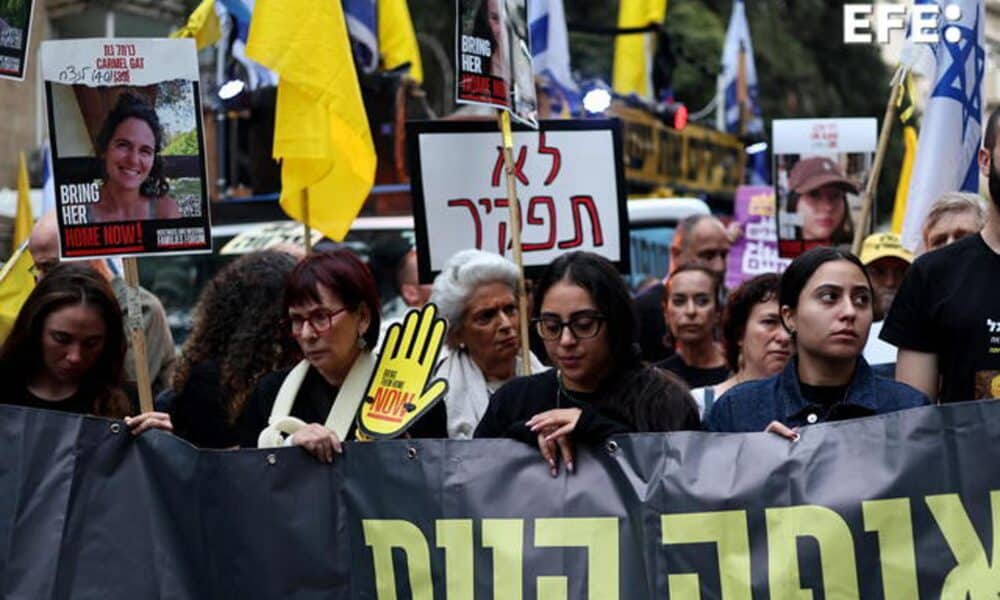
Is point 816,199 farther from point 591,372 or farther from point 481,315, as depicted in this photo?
point 591,372

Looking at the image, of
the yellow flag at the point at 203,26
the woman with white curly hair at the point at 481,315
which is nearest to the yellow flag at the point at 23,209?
the yellow flag at the point at 203,26

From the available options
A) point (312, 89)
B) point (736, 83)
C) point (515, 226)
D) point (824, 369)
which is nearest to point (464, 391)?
point (515, 226)

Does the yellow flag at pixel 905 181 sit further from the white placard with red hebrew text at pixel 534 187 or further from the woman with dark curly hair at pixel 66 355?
the woman with dark curly hair at pixel 66 355

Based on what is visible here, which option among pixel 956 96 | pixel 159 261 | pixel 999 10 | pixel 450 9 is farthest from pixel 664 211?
pixel 999 10

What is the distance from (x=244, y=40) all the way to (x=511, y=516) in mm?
7680

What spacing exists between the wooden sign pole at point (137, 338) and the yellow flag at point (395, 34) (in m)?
5.74

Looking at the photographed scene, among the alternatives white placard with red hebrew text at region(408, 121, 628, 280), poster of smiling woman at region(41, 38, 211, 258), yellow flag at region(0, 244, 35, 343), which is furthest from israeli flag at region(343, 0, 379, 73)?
poster of smiling woman at region(41, 38, 211, 258)

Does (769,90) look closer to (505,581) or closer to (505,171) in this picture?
(505,171)

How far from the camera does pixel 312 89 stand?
717cm

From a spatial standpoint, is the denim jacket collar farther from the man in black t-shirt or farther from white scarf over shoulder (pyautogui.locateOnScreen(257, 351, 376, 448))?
white scarf over shoulder (pyautogui.locateOnScreen(257, 351, 376, 448))

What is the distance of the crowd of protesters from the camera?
16.1 feet

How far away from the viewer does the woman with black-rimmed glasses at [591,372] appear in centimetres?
502

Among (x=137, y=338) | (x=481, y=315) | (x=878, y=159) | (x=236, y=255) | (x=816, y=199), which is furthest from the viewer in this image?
(x=236, y=255)

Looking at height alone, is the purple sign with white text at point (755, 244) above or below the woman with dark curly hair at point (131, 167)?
below
